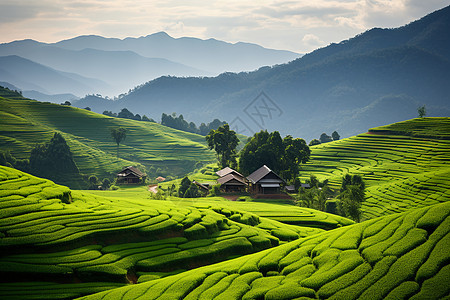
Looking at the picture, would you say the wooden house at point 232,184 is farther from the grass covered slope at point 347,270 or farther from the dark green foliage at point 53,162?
the grass covered slope at point 347,270

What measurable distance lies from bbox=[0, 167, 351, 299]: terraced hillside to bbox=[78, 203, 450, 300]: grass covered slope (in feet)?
9.65

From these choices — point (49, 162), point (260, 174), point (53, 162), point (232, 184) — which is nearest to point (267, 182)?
point (260, 174)

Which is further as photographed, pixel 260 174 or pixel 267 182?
pixel 260 174

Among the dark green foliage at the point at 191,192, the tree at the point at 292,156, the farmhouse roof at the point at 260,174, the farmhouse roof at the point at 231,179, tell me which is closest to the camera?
the dark green foliage at the point at 191,192

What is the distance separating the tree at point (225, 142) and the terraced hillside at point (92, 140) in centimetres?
2545

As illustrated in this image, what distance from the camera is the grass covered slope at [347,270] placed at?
16.1 m

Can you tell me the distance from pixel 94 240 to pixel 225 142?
193 feet

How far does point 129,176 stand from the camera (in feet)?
270

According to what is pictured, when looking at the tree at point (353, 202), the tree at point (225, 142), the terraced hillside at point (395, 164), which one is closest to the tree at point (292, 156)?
the terraced hillside at point (395, 164)

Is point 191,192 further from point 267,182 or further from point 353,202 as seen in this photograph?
point 353,202

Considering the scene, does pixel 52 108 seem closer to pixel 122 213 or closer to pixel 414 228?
pixel 122 213

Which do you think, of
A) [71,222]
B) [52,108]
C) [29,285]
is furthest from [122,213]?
[52,108]

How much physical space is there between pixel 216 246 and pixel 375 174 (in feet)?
165

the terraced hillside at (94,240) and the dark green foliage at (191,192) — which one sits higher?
the terraced hillside at (94,240)
